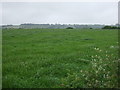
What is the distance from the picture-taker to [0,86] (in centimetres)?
882

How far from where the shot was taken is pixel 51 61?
46.2ft

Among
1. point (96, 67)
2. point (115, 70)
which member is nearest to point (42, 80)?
point (96, 67)

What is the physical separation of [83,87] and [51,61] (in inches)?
224

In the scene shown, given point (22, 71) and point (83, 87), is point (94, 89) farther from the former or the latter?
point (22, 71)

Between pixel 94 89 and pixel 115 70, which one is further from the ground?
pixel 115 70

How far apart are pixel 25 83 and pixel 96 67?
2977 millimetres

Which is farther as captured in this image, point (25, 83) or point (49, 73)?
point (49, 73)

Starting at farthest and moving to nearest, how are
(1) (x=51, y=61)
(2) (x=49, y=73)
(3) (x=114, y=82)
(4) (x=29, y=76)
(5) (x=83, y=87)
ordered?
(1) (x=51, y=61) → (2) (x=49, y=73) → (4) (x=29, y=76) → (5) (x=83, y=87) → (3) (x=114, y=82)

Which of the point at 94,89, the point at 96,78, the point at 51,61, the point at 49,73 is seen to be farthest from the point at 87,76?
the point at 51,61

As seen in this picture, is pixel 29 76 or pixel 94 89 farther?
pixel 29 76

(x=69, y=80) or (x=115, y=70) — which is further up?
(x=115, y=70)

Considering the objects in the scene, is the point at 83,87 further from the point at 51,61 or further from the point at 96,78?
the point at 51,61

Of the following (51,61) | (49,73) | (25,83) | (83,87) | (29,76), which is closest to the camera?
(83,87)

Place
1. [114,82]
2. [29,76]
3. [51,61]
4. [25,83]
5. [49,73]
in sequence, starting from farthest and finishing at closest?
[51,61]
[49,73]
[29,76]
[25,83]
[114,82]
